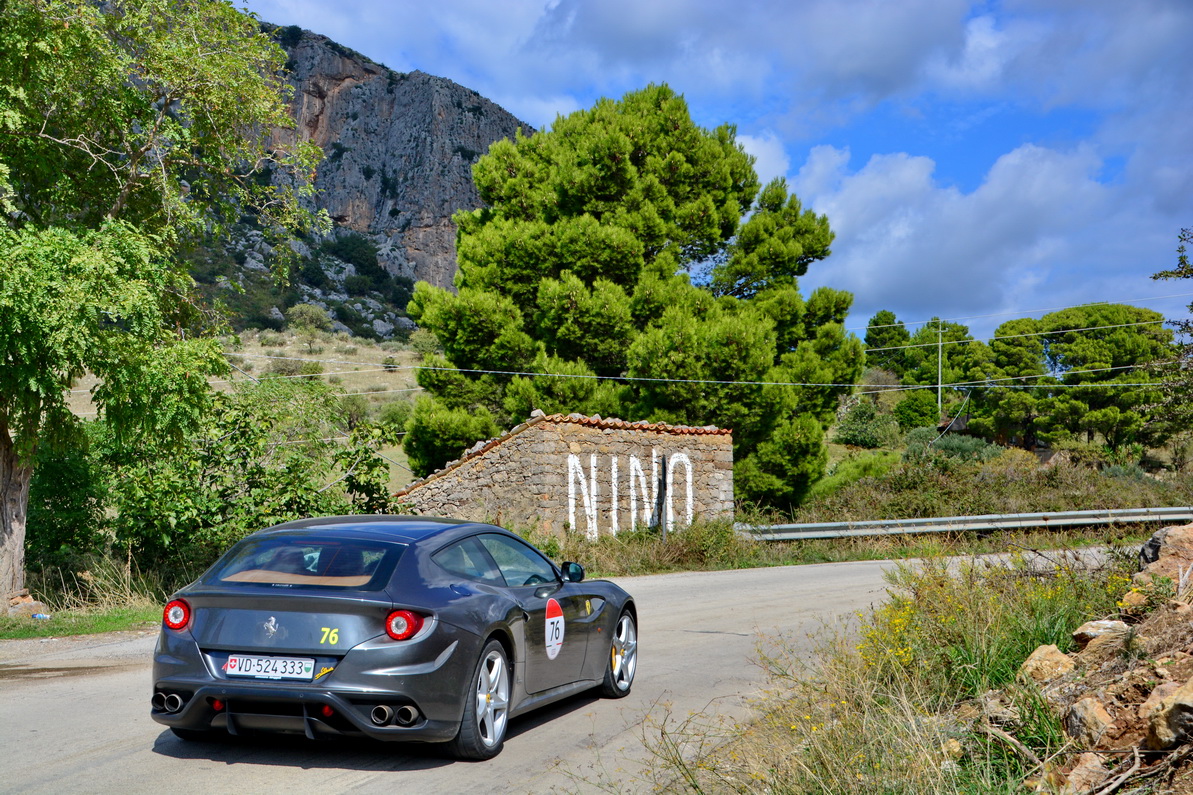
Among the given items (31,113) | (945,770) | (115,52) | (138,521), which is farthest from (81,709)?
(115,52)

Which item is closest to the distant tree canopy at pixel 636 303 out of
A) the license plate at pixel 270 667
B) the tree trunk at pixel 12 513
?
the tree trunk at pixel 12 513

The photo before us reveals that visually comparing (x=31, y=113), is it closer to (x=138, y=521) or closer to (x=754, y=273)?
(x=138, y=521)

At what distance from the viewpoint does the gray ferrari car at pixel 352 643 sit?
18.1 ft

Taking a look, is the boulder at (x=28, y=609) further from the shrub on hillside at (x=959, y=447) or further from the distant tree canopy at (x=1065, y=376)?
the distant tree canopy at (x=1065, y=376)

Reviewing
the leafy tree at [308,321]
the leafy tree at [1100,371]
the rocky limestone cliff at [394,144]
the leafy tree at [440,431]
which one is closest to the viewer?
the leafy tree at [440,431]

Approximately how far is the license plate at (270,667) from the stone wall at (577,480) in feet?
49.2

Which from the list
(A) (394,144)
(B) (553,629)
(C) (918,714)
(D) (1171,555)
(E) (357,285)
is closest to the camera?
(C) (918,714)

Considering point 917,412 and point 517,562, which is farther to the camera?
point 917,412

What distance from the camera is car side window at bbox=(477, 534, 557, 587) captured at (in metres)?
6.99

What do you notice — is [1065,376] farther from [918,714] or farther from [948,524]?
[918,714]

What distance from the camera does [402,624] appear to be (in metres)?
5.66

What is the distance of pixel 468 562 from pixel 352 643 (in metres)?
1.20

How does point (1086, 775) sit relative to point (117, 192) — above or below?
below

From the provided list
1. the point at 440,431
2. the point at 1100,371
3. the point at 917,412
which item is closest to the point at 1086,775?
the point at 440,431
